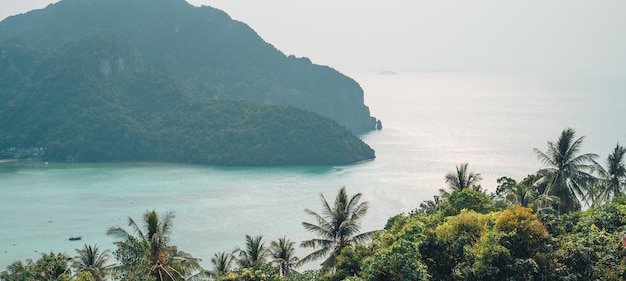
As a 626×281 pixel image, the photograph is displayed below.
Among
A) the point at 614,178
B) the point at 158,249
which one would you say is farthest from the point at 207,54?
the point at 158,249

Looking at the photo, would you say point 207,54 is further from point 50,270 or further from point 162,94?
point 50,270

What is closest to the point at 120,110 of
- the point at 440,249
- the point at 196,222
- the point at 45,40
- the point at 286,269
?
the point at 45,40

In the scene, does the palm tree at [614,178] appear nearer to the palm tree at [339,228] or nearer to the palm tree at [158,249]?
the palm tree at [339,228]

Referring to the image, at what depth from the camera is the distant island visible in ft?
380

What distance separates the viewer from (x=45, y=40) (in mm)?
173750

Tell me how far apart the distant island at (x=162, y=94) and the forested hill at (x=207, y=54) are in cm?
35

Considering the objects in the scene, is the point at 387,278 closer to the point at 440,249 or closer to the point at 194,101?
the point at 440,249

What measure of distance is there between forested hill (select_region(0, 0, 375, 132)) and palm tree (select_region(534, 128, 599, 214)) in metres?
141

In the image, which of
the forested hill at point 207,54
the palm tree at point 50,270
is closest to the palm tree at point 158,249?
the palm tree at point 50,270

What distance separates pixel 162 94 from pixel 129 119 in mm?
14055

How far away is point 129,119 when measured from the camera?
12962cm

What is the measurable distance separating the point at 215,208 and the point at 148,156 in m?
49.6

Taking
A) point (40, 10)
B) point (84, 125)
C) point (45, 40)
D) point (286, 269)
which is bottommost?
point (286, 269)

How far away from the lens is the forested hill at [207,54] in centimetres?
17275
